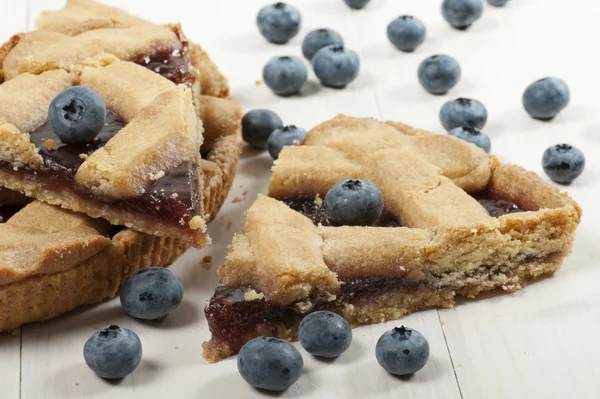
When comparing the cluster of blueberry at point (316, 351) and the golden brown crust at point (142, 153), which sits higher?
the golden brown crust at point (142, 153)

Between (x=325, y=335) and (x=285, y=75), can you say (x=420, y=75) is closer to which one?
(x=285, y=75)

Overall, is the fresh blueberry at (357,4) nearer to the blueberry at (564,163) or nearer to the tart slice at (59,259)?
the blueberry at (564,163)

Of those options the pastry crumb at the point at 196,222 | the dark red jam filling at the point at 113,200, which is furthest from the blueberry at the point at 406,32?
the pastry crumb at the point at 196,222

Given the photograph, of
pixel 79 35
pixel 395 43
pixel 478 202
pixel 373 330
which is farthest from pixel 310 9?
pixel 373 330

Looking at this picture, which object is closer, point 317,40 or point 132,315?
point 132,315

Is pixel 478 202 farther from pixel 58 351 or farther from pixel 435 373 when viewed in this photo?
pixel 58 351

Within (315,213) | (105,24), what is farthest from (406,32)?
(315,213)

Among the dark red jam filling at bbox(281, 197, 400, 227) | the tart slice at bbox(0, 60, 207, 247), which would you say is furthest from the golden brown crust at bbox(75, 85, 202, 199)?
the dark red jam filling at bbox(281, 197, 400, 227)
